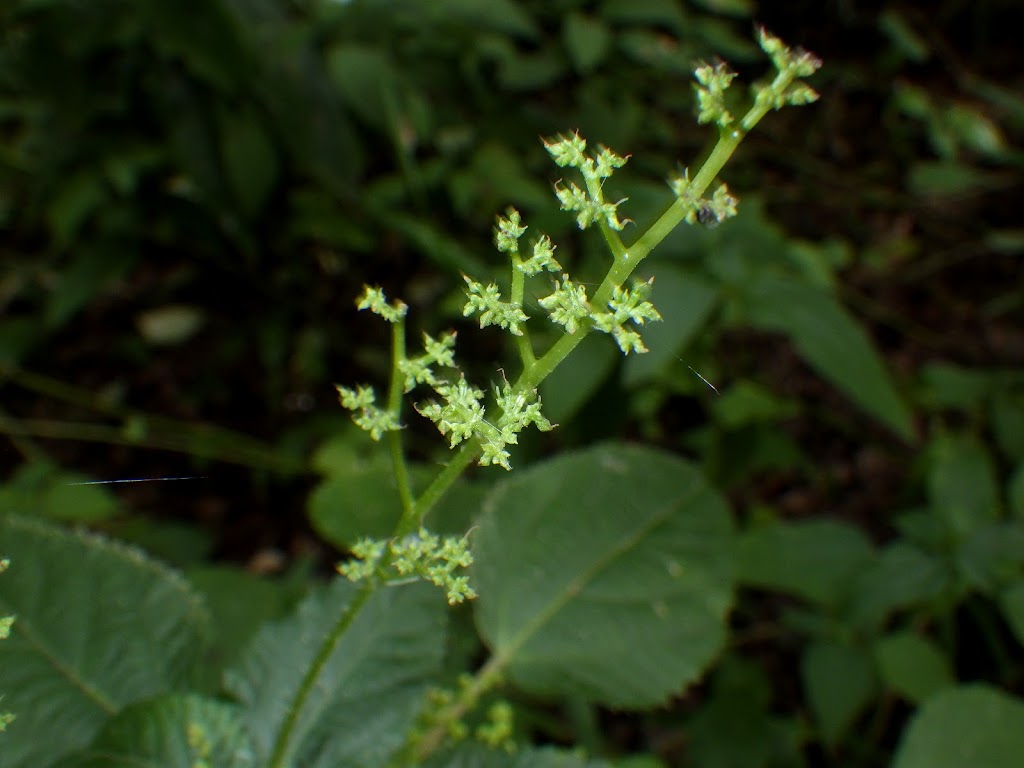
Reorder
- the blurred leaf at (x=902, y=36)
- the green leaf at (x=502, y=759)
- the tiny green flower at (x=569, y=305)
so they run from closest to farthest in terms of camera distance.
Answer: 1. the tiny green flower at (x=569, y=305)
2. the green leaf at (x=502, y=759)
3. the blurred leaf at (x=902, y=36)

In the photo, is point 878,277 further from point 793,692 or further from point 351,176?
point 351,176

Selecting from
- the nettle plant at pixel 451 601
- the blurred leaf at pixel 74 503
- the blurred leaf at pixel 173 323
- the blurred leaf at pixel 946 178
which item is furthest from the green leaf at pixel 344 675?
the blurred leaf at pixel 946 178

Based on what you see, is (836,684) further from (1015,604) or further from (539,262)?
(539,262)

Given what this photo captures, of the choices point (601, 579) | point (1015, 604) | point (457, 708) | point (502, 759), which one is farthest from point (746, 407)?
point (502, 759)

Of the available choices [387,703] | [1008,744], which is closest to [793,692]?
[1008,744]

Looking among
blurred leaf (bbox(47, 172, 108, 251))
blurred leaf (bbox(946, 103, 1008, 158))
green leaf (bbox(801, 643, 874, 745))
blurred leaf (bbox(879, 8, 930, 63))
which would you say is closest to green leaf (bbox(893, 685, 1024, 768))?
green leaf (bbox(801, 643, 874, 745))

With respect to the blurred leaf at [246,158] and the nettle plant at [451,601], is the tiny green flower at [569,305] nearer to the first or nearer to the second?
the nettle plant at [451,601]
